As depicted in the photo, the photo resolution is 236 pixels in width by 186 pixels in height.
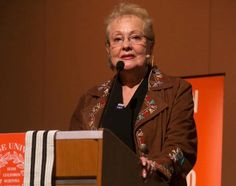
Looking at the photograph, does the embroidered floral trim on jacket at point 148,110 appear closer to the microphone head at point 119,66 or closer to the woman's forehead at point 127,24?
the microphone head at point 119,66

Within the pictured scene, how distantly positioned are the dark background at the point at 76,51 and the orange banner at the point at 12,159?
8.12ft

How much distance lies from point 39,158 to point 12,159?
97 mm

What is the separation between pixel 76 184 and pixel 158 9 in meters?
3.06

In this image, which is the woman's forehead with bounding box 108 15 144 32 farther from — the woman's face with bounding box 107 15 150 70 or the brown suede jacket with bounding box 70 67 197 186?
the brown suede jacket with bounding box 70 67 197 186

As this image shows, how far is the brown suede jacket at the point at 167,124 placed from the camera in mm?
2312

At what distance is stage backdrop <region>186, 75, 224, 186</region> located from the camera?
161 inches

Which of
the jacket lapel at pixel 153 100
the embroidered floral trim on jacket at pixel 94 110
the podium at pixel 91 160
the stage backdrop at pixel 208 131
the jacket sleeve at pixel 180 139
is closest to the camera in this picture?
the podium at pixel 91 160

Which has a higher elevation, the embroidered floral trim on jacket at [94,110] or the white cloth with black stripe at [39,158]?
the embroidered floral trim on jacket at [94,110]

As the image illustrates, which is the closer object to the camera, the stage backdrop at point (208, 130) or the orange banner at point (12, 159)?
the orange banner at point (12, 159)

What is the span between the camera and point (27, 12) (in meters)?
5.48

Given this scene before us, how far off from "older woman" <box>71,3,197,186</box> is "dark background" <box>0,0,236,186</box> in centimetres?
175

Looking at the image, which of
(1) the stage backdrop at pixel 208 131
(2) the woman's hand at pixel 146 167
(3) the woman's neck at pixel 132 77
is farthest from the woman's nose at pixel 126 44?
(1) the stage backdrop at pixel 208 131

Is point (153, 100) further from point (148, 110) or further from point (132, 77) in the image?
point (132, 77)

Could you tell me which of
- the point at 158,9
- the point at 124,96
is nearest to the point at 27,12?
the point at 158,9
